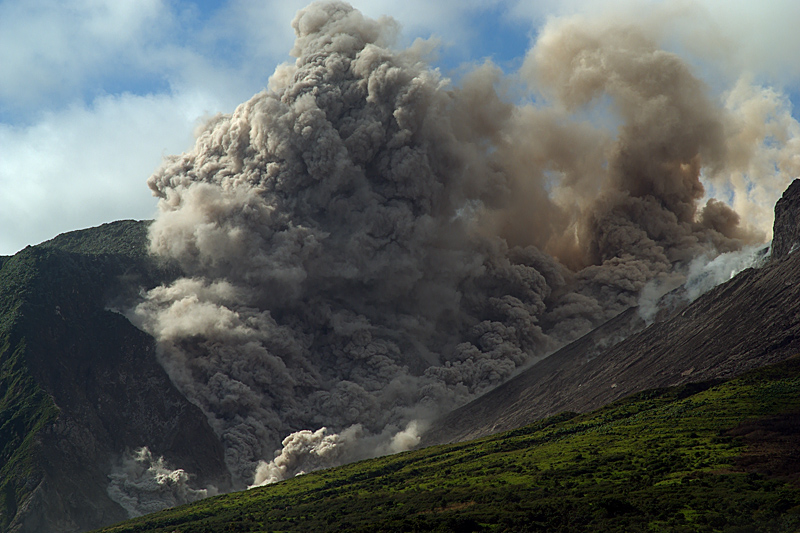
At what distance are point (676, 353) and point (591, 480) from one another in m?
25.6

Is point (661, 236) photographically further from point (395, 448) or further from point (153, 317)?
point (153, 317)

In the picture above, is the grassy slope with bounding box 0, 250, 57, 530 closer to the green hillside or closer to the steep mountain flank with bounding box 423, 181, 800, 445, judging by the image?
the green hillside

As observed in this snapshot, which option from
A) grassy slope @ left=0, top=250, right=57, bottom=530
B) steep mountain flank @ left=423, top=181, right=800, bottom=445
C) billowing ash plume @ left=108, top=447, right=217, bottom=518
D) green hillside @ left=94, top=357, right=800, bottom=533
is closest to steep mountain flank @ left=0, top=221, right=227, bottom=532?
grassy slope @ left=0, top=250, right=57, bottom=530

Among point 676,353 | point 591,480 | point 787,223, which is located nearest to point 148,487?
point 591,480

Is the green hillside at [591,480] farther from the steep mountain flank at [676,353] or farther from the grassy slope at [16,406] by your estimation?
the grassy slope at [16,406]

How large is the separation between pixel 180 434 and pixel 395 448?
21.1 meters

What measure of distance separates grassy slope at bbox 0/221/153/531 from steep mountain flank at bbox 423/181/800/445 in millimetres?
37002

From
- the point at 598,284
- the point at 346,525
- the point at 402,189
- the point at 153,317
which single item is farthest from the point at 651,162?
the point at 346,525

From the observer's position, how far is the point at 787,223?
74.9 m

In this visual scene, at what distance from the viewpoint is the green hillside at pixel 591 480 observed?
45.8 meters

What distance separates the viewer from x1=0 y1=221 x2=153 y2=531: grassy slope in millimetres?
83188

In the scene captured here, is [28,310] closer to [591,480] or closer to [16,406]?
[16,406]

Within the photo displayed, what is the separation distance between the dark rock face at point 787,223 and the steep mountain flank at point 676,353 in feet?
0.26

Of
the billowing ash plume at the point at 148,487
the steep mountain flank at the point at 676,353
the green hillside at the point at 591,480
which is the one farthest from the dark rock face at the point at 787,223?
the billowing ash plume at the point at 148,487
